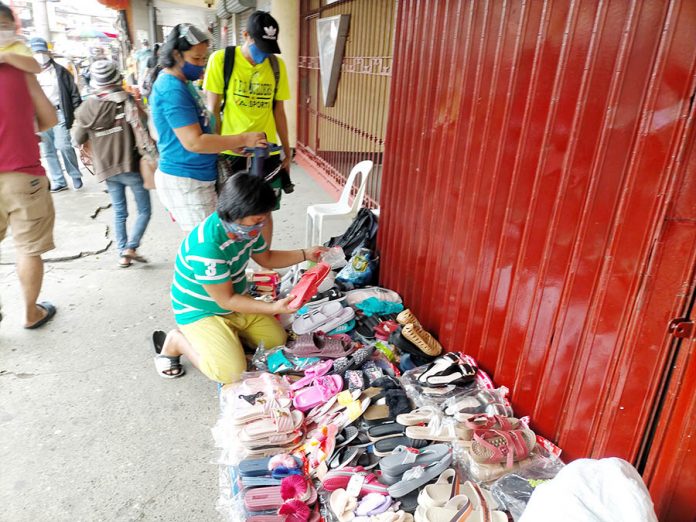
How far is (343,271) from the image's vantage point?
3.61 metres

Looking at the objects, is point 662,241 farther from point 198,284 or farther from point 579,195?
point 198,284

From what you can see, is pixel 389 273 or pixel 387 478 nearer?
pixel 387 478

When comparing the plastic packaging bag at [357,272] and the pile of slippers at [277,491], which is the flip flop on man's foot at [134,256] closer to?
the plastic packaging bag at [357,272]

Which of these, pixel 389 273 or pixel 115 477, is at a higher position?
pixel 389 273

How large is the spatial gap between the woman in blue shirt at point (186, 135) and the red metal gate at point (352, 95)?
2027 mm

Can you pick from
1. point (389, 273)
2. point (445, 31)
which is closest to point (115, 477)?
point (389, 273)

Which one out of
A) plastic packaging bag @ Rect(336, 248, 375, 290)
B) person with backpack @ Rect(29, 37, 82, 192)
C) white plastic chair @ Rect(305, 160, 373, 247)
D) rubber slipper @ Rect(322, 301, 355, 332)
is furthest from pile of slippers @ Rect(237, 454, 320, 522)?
person with backpack @ Rect(29, 37, 82, 192)

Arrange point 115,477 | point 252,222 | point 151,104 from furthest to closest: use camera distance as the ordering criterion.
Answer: point 151,104
point 252,222
point 115,477

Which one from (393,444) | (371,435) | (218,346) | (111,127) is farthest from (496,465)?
(111,127)

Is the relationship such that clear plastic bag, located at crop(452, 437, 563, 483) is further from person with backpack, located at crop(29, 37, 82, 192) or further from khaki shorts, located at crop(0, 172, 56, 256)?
person with backpack, located at crop(29, 37, 82, 192)

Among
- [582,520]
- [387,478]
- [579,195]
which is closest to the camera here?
[582,520]

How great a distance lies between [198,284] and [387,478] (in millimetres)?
1397

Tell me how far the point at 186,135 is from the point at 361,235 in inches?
60.3

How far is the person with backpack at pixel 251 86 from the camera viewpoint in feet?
10.7
